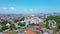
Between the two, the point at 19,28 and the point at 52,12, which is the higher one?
the point at 52,12

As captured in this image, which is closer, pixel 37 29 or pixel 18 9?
pixel 37 29

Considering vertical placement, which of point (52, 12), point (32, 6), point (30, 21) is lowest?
point (30, 21)

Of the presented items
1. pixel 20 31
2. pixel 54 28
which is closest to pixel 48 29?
pixel 54 28

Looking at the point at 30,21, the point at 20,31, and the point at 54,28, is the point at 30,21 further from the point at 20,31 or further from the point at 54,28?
the point at 54,28

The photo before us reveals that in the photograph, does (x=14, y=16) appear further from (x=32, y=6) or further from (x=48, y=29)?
(x=48, y=29)

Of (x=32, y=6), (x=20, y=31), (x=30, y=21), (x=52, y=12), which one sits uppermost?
(x=32, y=6)

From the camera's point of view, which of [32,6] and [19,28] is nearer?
[19,28]

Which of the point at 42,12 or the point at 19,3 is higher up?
the point at 19,3

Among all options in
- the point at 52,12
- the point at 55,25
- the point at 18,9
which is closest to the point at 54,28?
the point at 55,25

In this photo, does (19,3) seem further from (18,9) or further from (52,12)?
(52,12)
